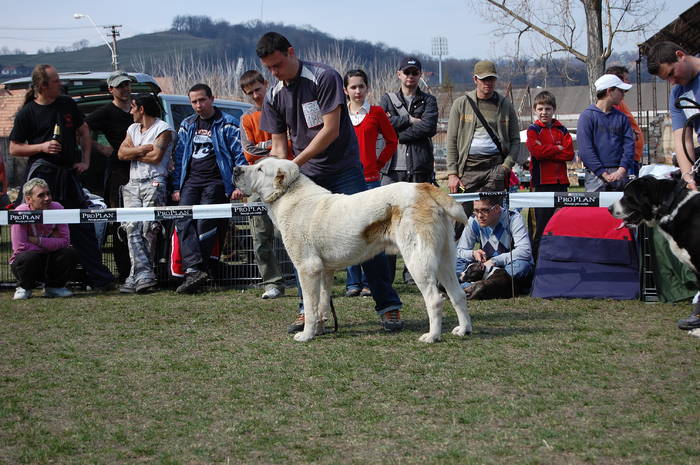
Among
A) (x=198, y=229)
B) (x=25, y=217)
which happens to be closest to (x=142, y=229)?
(x=198, y=229)

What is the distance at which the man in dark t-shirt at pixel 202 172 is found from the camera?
8109 mm

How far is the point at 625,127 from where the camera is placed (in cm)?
808

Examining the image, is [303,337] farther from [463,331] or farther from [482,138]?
[482,138]

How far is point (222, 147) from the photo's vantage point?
26.6ft

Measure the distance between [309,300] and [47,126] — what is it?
4271mm

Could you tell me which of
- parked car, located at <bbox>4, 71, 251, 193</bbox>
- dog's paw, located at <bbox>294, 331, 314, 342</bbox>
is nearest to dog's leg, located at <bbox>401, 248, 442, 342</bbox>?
dog's paw, located at <bbox>294, 331, 314, 342</bbox>

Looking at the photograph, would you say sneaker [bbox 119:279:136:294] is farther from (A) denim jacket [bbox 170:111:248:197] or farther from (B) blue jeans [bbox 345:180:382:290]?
(B) blue jeans [bbox 345:180:382:290]

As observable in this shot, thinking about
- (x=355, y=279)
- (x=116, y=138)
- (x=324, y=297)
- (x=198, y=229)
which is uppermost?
(x=116, y=138)

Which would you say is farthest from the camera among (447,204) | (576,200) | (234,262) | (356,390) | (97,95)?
(97,95)

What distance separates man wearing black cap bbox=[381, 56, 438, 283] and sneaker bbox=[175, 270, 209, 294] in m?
2.19

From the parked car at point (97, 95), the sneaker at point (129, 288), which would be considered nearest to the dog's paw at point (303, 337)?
the sneaker at point (129, 288)

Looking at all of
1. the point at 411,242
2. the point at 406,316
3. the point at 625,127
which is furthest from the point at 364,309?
the point at 625,127

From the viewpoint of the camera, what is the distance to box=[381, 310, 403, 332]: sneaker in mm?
6121

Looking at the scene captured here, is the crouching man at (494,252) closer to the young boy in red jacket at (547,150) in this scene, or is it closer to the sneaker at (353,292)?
the young boy in red jacket at (547,150)
